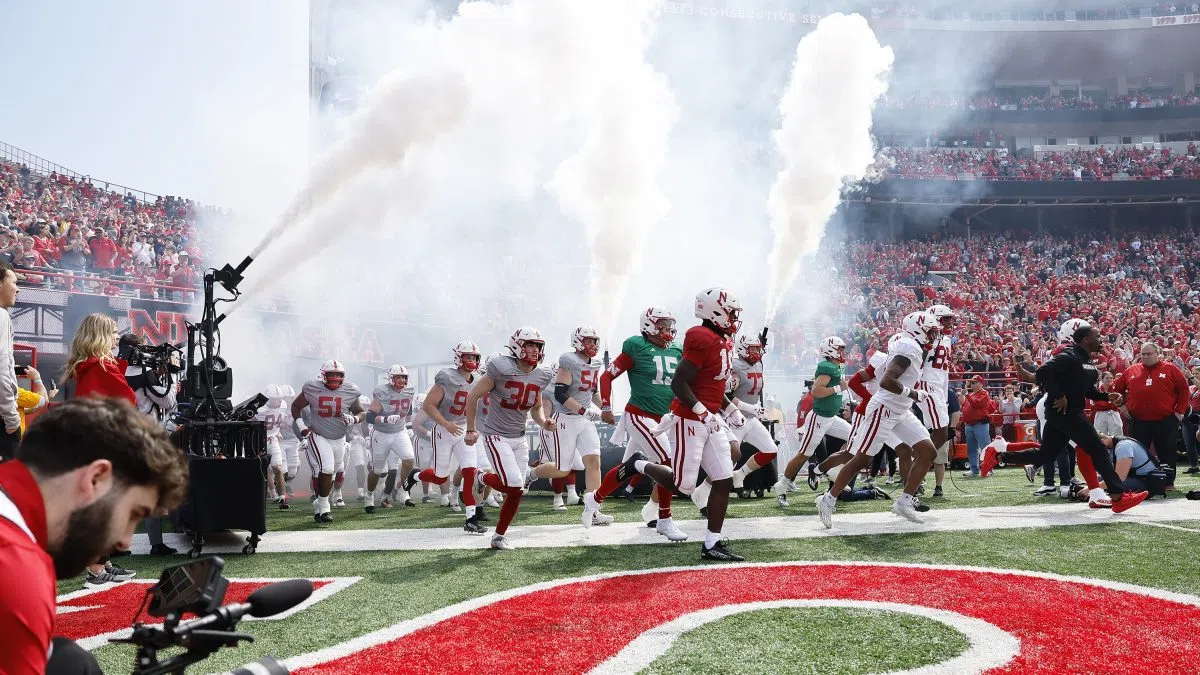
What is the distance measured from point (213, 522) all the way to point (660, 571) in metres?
3.63

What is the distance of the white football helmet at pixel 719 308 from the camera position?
23.6ft

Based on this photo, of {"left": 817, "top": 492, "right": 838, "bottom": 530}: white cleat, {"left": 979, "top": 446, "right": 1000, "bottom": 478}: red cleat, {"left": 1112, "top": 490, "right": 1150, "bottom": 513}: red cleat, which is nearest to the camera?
{"left": 817, "top": 492, "right": 838, "bottom": 530}: white cleat

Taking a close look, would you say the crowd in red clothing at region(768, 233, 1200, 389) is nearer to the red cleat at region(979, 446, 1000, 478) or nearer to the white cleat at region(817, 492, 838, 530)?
the red cleat at region(979, 446, 1000, 478)

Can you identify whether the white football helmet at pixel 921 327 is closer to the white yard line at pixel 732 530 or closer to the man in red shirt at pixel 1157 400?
the white yard line at pixel 732 530

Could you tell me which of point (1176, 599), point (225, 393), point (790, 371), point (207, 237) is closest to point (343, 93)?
point (207, 237)

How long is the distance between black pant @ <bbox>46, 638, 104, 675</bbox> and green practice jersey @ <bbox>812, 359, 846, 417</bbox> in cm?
995

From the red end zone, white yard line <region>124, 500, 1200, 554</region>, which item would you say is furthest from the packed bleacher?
the red end zone

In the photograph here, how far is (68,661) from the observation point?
2.06m

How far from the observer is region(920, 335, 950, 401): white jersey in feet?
31.9

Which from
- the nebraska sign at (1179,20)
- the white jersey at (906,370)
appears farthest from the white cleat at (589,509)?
the nebraska sign at (1179,20)

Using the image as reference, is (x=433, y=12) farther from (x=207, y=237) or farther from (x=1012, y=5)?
(x=1012, y=5)

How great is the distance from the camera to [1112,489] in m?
8.24

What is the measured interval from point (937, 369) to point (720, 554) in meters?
4.33

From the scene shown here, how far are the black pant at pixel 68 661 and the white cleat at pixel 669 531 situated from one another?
5748 mm
